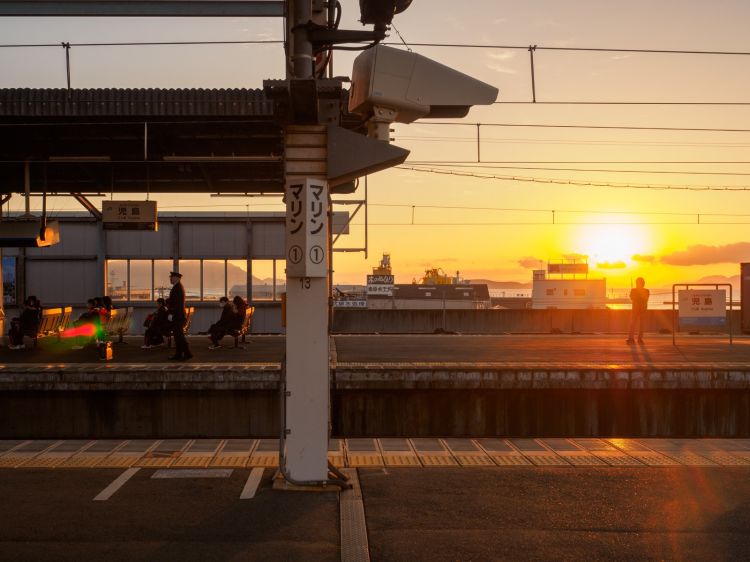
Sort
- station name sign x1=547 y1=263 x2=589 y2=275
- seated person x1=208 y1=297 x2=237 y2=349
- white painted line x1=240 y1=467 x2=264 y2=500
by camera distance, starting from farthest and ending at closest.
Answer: station name sign x1=547 y1=263 x2=589 y2=275 → seated person x1=208 y1=297 x2=237 y2=349 → white painted line x1=240 y1=467 x2=264 y2=500

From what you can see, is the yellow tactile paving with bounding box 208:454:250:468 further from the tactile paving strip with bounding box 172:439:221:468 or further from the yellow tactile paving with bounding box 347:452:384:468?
the yellow tactile paving with bounding box 347:452:384:468

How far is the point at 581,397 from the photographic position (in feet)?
44.2

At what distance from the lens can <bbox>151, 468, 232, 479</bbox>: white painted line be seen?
7.80 m

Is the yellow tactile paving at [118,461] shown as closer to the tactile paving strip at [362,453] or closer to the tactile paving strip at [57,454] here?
the tactile paving strip at [57,454]

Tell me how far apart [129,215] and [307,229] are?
1327cm

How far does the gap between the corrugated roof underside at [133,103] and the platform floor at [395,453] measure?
688 centimetres

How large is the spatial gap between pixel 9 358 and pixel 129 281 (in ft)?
42.9

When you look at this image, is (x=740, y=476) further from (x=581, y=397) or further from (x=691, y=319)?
(x=691, y=319)

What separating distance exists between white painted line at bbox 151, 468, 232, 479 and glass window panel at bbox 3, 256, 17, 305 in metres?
24.4

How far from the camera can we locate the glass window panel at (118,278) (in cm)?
2980

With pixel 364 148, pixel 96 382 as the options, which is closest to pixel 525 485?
pixel 364 148

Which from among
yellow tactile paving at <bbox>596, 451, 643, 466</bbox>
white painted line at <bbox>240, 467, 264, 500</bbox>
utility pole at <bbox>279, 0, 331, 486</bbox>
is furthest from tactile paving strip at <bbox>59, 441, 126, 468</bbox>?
yellow tactile paving at <bbox>596, 451, 643, 466</bbox>

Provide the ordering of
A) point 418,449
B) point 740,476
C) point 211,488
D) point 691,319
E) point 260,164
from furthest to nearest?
1. point 691,319
2. point 260,164
3. point 418,449
4. point 740,476
5. point 211,488

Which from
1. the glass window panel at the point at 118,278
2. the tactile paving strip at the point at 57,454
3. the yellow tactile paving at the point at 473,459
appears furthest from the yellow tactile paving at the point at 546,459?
the glass window panel at the point at 118,278
